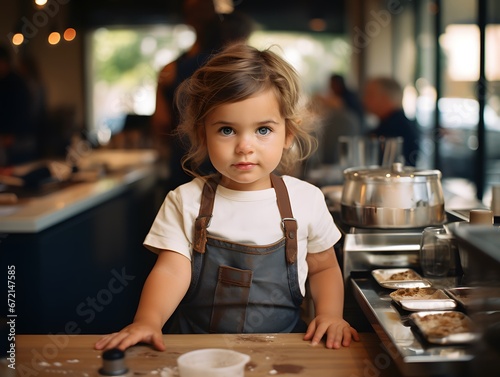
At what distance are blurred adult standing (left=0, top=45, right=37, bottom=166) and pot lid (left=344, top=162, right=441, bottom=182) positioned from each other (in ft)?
11.0

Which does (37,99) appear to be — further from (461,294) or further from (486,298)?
(486,298)

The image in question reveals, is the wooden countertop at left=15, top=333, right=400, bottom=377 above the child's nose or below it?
below

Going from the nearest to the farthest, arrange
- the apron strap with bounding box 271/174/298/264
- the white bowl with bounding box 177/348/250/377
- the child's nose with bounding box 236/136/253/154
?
the white bowl with bounding box 177/348/250/377, the child's nose with bounding box 236/136/253/154, the apron strap with bounding box 271/174/298/264

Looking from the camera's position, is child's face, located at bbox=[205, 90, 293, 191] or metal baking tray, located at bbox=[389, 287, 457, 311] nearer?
metal baking tray, located at bbox=[389, 287, 457, 311]

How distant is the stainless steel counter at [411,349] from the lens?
1.11 meters

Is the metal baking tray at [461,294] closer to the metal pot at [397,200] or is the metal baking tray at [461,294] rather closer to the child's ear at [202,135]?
the metal pot at [397,200]

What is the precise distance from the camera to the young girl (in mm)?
1477

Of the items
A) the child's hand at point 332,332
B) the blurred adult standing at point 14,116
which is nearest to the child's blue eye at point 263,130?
the child's hand at point 332,332

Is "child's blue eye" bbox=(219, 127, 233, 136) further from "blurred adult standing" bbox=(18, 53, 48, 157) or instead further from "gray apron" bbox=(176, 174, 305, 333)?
"blurred adult standing" bbox=(18, 53, 48, 157)

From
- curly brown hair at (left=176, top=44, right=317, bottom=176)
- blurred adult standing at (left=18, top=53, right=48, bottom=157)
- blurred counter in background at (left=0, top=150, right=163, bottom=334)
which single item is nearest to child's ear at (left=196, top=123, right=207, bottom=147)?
curly brown hair at (left=176, top=44, right=317, bottom=176)

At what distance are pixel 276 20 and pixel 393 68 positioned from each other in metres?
1.52

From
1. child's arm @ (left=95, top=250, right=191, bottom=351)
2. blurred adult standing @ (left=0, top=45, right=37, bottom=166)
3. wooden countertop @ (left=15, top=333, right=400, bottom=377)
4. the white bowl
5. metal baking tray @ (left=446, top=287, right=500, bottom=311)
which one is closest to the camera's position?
metal baking tray @ (left=446, top=287, right=500, bottom=311)

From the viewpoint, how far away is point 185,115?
5.34ft

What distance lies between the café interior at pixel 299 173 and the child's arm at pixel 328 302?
0.04 metres
